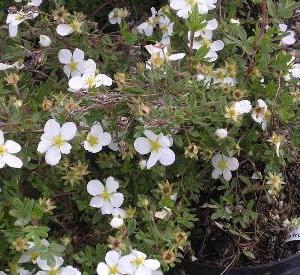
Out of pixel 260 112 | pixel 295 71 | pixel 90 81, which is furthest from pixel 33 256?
pixel 295 71

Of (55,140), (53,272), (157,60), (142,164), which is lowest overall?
(53,272)

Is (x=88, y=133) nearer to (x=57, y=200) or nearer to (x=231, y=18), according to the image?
(x=57, y=200)

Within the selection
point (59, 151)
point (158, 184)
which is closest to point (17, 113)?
point (59, 151)

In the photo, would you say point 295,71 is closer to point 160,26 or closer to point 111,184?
point 160,26

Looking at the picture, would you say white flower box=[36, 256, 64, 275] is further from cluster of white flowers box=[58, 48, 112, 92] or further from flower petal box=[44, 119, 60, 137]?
cluster of white flowers box=[58, 48, 112, 92]

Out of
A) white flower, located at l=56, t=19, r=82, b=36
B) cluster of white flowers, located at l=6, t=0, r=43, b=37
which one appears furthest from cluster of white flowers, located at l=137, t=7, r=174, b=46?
cluster of white flowers, located at l=6, t=0, r=43, b=37
